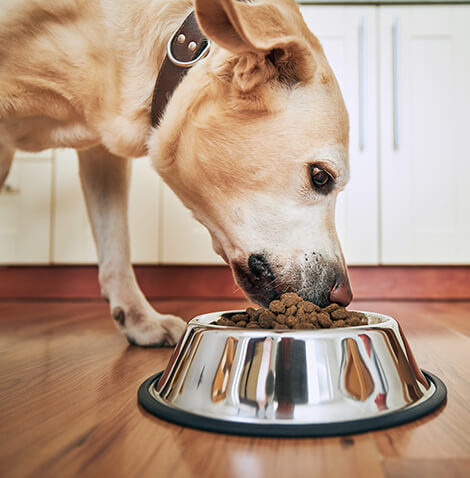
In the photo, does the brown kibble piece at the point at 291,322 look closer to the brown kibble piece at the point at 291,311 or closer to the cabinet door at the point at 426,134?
the brown kibble piece at the point at 291,311

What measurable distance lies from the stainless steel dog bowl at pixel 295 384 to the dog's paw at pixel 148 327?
0.53 meters

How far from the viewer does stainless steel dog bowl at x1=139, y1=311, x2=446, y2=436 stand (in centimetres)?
61

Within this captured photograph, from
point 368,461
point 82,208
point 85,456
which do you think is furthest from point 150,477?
point 82,208

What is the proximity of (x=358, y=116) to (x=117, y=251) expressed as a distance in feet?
5.14

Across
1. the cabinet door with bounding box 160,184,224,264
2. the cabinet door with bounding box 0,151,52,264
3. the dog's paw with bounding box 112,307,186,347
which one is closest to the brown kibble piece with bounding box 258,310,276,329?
the dog's paw with bounding box 112,307,186,347

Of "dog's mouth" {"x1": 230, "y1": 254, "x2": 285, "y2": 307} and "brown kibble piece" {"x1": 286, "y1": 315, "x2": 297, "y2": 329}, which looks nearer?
"brown kibble piece" {"x1": 286, "y1": 315, "x2": 297, "y2": 329}

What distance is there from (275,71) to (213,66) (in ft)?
0.42

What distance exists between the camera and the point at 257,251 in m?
1.01

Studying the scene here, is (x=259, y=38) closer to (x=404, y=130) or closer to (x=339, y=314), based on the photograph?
(x=339, y=314)

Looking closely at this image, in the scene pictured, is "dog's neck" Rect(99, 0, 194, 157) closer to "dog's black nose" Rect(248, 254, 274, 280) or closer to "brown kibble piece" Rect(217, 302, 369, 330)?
"dog's black nose" Rect(248, 254, 274, 280)

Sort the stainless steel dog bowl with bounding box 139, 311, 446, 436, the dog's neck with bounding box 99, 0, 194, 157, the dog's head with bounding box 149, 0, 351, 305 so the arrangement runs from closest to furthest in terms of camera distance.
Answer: the stainless steel dog bowl with bounding box 139, 311, 446, 436 → the dog's head with bounding box 149, 0, 351, 305 → the dog's neck with bounding box 99, 0, 194, 157

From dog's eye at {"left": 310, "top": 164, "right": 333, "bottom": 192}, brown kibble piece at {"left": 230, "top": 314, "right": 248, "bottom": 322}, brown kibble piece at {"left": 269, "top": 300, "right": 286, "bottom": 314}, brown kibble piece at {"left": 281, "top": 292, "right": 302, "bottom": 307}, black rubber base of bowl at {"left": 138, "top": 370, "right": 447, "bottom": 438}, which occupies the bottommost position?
black rubber base of bowl at {"left": 138, "top": 370, "right": 447, "bottom": 438}

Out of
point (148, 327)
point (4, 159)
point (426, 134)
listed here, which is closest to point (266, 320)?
point (148, 327)

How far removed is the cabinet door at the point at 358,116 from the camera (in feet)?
7.89
